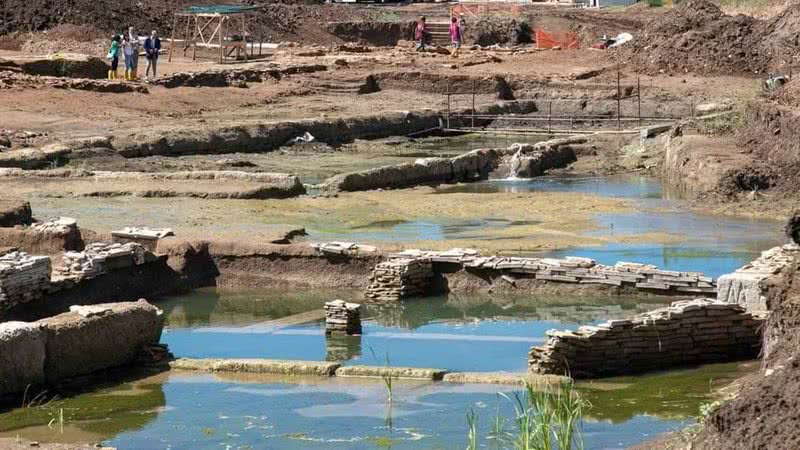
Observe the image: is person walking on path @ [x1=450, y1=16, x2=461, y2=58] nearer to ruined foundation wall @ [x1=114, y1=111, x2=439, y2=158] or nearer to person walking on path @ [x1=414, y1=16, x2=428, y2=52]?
person walking on path @ [x1=414, y1=16, x2=428, y2=52]

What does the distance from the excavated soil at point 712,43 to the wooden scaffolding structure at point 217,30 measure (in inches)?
436

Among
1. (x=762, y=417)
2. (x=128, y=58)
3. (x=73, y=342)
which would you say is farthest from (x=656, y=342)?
(x=128, y=58)

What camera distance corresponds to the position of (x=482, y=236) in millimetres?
22719

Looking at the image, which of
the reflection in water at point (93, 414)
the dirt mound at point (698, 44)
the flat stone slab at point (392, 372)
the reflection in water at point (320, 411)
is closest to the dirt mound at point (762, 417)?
the reflection in water at point (320, 411)

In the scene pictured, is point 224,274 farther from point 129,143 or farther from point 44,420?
point 129,143

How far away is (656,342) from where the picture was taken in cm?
1541

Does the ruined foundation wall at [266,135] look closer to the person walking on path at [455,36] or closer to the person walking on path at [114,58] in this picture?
the person walking on path at [114,58]

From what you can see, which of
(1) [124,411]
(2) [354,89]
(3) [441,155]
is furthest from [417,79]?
(1) [124,411]

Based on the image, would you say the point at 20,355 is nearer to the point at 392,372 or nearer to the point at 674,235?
the point at 392,372

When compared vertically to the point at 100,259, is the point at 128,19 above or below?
above

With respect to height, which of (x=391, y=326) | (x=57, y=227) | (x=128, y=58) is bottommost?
(x=391, y=326)

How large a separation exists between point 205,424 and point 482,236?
9.61 m

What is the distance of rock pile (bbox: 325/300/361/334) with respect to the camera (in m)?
17.5

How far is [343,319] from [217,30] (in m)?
31.3
